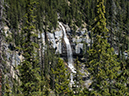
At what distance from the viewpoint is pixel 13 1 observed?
173 feet

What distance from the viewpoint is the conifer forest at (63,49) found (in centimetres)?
1596

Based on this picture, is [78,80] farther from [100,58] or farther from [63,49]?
[63,49]

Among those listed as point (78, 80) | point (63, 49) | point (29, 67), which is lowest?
point (78, 80)

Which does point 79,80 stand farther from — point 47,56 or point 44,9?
point 44,9

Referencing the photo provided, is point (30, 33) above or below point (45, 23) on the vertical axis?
below

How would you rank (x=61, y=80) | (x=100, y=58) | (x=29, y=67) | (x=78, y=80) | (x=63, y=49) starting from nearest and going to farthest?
1. (x=100, y=58)
2. (x=78, y=80)
3. (x=29, y=67)
4. (x=61, y=80)
5. (x=63, y=49)

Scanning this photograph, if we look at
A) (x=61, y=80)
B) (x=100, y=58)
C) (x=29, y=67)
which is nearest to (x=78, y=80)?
(x=100, y=58)

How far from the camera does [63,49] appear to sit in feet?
165

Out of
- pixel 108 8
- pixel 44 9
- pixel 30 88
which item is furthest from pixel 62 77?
pixel 108 8

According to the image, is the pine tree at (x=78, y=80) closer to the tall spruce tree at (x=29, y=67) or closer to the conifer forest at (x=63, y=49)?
the conifer forest at (x=63, y=49)

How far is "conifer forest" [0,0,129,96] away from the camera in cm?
1596

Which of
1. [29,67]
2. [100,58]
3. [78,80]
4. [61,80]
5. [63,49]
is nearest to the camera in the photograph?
[100,58]

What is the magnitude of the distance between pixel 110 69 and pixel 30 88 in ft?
28.9

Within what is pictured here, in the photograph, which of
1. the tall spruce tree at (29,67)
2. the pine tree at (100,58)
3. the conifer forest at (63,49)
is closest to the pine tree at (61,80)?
the conifer forest at (63,49)
